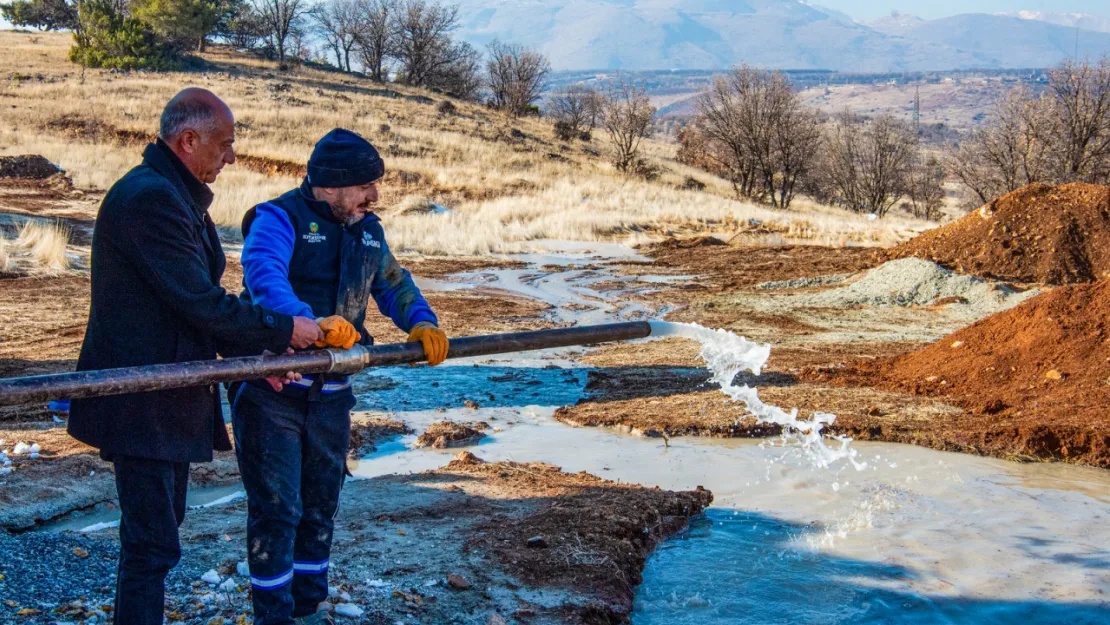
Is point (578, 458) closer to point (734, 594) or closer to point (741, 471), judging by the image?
point (741, 471)

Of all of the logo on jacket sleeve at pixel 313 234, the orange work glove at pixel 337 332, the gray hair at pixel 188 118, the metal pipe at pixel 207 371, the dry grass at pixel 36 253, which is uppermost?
the gray hair at pixel 188 118

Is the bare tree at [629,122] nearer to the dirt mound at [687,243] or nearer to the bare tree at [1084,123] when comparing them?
the bare tree at [1084,123]

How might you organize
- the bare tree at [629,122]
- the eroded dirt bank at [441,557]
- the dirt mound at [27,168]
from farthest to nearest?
1. the bare tree at [629,122]
2. the dirt mound at [27,168]
3. the eroded dirt bank at [441,557]

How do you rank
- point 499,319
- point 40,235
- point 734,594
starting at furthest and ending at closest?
point 40,235 → point 499,319 → point 734,594

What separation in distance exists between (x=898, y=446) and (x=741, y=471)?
1389 millimetres

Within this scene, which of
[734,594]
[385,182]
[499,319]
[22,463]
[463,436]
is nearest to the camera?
[734,594]

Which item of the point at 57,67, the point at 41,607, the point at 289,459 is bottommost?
the point at 41,607

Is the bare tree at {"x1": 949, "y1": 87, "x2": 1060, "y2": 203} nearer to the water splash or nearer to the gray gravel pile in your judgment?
the gray gravel pile

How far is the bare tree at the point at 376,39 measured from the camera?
194 feet

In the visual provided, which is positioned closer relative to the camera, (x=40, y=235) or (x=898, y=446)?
(x=898, y=446)

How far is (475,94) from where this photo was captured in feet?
217

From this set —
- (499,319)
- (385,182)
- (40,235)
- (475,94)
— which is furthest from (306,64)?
(499,319)

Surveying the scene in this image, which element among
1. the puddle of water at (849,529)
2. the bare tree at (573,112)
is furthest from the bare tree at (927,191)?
the puddle of water at (849,529)

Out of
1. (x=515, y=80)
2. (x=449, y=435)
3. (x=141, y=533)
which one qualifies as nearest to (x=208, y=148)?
(x=141, y=533)
